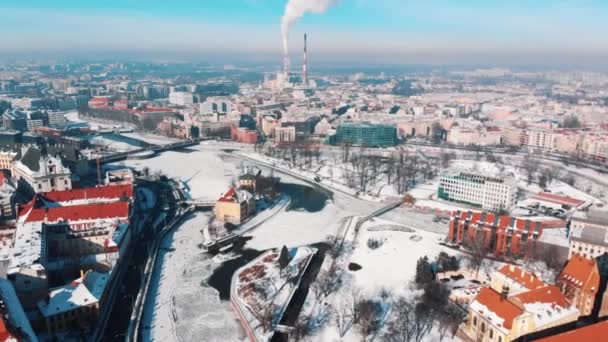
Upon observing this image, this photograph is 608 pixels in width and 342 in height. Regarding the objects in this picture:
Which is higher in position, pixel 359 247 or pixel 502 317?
pixel 502 317

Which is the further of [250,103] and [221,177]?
[250,103]

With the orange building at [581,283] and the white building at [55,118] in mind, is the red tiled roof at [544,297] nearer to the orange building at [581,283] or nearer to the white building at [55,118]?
the orange building at [581,283]

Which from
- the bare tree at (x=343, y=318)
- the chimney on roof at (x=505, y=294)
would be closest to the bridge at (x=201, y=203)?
the bare tree at (x=343, y=318)

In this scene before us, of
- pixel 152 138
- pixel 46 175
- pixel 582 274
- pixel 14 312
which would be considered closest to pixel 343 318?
pixel 582 274

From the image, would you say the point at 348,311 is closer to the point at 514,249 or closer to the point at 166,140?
the point at 514,249

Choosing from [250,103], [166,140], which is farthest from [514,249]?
[250,103]

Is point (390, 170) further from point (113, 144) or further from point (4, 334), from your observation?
point (113, 144)

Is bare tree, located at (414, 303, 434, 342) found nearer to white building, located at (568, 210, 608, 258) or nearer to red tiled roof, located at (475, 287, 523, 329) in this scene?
red tiled roof, located at (475, 287, 523, 329)

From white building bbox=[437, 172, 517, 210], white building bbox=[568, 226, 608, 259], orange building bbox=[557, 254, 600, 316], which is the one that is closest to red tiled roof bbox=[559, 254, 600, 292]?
orange building bbox=[557, 254, 600, 316]
